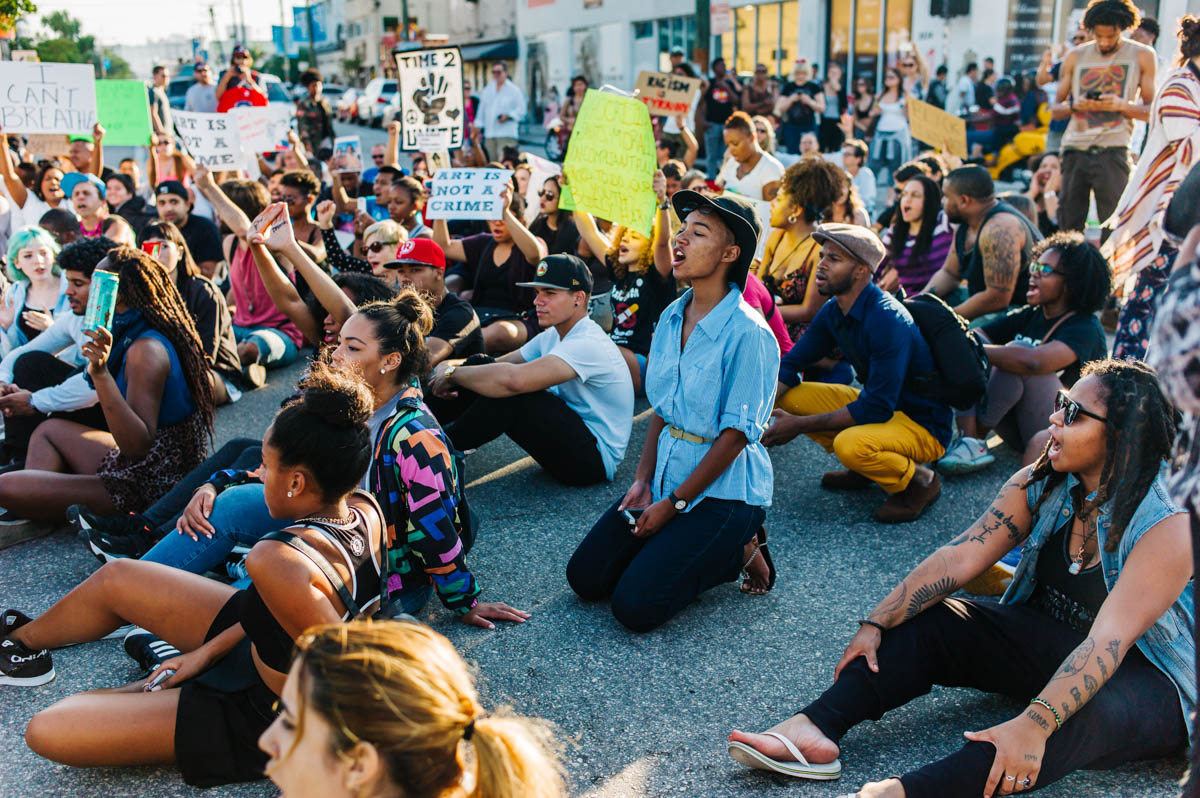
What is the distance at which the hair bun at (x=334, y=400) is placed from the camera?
114 inches

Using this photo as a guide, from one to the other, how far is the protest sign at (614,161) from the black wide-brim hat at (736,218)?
202 cm

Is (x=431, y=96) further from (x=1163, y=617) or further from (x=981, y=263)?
(x=1163, y=617)

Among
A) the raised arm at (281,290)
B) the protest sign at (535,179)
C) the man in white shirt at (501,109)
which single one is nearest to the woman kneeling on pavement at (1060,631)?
the raised arm at (281,290)

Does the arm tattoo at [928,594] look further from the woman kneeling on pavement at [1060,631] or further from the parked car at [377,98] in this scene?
the parked car at [377,98]

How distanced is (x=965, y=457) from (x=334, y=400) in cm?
360

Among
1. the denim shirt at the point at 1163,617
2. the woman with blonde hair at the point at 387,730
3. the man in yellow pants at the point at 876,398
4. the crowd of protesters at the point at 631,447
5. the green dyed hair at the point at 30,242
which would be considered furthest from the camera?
the green dyed hair at the point at 30,242

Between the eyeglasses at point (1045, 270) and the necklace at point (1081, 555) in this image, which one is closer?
the necklace at point (1081, 555)

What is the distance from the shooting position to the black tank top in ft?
19.3

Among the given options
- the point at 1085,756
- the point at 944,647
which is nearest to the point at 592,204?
the point at 944,647

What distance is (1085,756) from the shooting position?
105 inches

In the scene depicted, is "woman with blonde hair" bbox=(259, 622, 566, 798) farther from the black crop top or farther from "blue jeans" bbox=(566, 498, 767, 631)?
"blue jeans" bbox=(566, 498, 767, 631)

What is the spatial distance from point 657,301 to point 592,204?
2.44 feet

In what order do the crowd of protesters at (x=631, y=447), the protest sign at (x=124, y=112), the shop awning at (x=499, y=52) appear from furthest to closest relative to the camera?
1. the shop awning at (x=499, y=52)
2. the protest sign at (x=124, y=112)
3. the crowd of protesters at (x=631, y=447)

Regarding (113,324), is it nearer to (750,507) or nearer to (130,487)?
(130,487)
